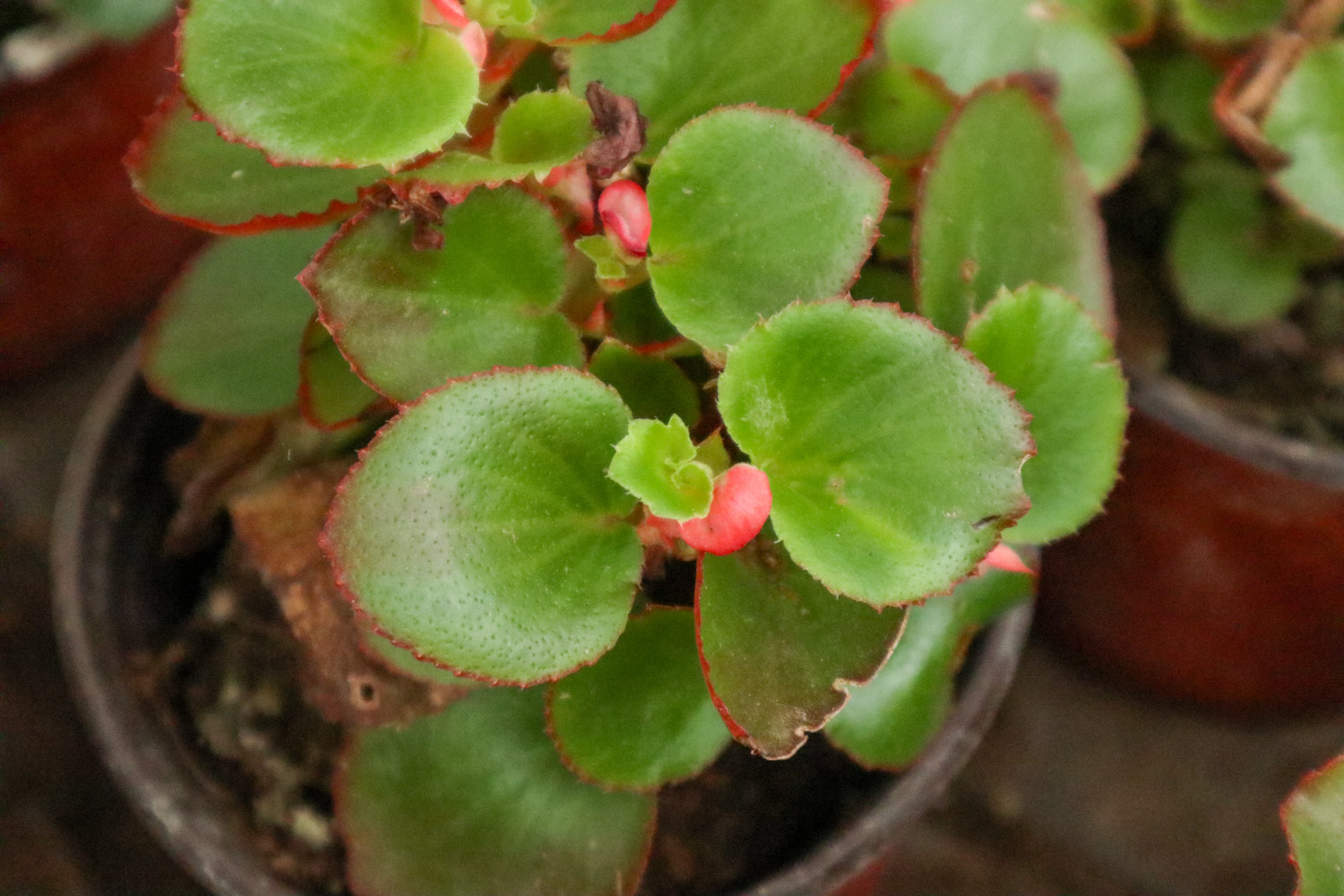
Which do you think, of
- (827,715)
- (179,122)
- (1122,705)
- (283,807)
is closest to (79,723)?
(283,807)

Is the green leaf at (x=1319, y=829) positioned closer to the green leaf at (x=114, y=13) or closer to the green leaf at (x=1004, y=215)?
the green leaf at (x=1004, y=215)

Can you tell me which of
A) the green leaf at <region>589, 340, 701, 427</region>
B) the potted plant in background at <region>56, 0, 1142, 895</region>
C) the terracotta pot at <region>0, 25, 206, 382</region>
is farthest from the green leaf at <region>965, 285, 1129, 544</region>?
the terracotta pot at <region>0, 25, 206, 382</region>

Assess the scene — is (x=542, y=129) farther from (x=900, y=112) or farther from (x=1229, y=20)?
(x=1229, y=20)

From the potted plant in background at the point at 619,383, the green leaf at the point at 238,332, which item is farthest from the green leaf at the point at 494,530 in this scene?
the green leaf at the point at 238,332

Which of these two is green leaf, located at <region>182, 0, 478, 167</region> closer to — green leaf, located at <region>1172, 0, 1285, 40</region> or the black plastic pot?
the black plastic pot

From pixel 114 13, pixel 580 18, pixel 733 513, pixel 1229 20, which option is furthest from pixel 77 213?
pixel 1229 20

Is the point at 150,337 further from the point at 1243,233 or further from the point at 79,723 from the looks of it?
the point at 1243,233
